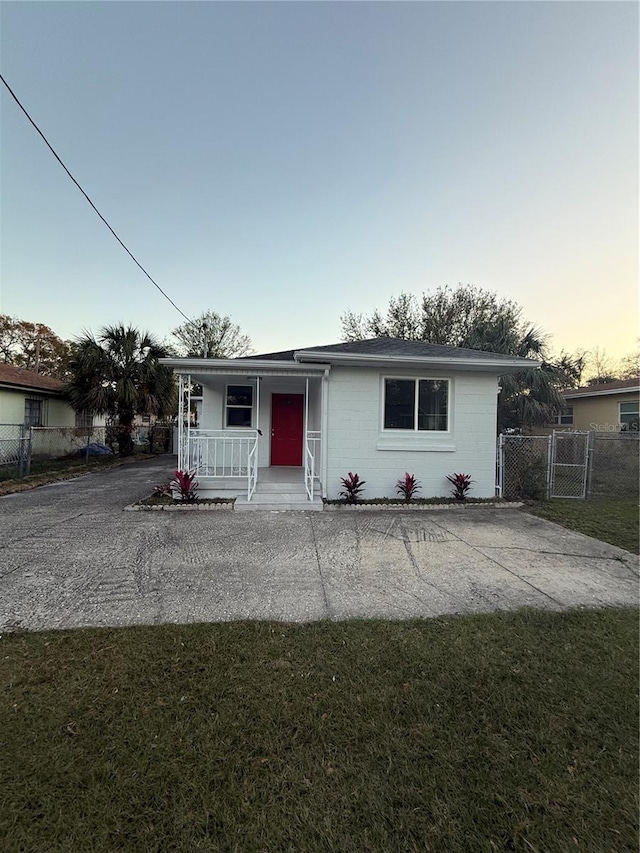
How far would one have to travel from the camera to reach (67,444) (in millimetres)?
16109

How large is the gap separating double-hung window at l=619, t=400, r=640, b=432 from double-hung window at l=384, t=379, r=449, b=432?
12560 millimetres

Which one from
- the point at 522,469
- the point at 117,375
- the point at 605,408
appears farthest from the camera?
the point at 605,408

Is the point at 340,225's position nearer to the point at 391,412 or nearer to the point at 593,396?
the point at 391,412

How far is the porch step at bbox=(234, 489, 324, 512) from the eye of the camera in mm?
7004

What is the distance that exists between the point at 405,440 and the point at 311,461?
7.10 ft

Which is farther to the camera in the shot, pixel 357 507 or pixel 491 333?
pixel 491 333

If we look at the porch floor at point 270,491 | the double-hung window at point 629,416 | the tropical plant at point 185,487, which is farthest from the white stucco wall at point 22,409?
the double-hung window at point 629,416

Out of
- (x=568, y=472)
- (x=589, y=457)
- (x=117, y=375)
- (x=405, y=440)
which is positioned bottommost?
(x=568, y=472)

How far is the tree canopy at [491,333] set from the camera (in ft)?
46.1

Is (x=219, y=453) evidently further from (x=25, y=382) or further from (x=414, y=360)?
(x=25, y=382)

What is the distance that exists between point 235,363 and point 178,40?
742 cm

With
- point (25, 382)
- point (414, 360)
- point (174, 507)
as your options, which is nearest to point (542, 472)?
point (414, 360)

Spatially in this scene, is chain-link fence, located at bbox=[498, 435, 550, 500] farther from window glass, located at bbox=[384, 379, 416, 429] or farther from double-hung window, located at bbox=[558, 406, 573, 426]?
double-hung window, located at bbox=[558, 406, 573, 426]

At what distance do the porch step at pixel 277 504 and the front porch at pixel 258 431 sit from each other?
35 cm
